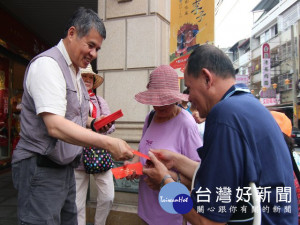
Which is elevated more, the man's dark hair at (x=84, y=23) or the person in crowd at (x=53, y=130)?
the man's dark hair at (x=84, y=23)

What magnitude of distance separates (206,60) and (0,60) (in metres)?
6.59

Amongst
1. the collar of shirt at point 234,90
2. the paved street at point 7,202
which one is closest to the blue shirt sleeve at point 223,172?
the collar of shirt at point 234,90

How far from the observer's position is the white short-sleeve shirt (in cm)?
136

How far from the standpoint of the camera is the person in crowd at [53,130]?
1.37 metres

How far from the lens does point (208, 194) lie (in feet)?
3.29

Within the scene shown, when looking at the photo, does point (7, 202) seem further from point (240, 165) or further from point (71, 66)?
point (240, 165)

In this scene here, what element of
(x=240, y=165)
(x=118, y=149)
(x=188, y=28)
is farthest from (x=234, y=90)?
(x=188, y=28)

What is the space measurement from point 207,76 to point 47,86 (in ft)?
2.86

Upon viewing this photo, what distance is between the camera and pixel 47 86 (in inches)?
54.2

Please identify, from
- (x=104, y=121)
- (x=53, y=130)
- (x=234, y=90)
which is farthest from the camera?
(x=104, y=121)

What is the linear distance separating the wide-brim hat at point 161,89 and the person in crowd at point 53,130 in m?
0.53

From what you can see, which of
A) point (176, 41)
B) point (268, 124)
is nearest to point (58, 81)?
point (268, 124)

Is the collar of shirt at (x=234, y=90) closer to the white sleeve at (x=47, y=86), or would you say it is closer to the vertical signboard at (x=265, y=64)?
the white sleeve at (x=47, y=86)

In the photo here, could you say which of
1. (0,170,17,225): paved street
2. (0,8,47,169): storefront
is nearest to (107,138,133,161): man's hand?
(0,170,17,225): paved street
